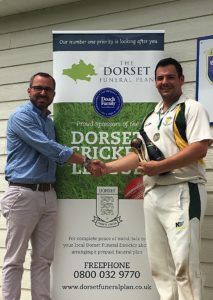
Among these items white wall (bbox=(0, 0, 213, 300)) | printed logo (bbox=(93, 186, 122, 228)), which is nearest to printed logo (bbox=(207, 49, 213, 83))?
white wall (bbox=(0, 0, 213, 300))

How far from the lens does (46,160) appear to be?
9.76ft

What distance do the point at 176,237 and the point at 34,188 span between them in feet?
3.40

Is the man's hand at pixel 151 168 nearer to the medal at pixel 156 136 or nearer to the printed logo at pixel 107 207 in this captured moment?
the medal at pixel 156 136

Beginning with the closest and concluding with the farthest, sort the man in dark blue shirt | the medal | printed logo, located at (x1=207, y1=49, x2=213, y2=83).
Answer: the medal → the man in dark blue shirt → printed logo, located at (x1=207, y1=49, x2=213, y2=83)

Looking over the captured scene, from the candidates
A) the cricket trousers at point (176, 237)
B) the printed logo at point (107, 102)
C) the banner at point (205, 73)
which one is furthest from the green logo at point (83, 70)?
the cricket trousers at point (176, 237)

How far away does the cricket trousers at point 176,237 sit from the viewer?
7.89 feet

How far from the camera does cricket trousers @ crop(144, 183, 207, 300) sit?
241 cm

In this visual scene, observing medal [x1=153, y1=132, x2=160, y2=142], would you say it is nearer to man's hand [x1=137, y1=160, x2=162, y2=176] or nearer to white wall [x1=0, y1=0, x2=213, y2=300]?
man's hand [x1=137, y1=160, x2=162, y2=176]

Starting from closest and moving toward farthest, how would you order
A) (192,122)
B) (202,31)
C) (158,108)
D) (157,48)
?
(192,122), (158,108), (157,48), (202,31)

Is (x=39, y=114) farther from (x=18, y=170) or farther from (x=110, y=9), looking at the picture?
(x=110, y=9)

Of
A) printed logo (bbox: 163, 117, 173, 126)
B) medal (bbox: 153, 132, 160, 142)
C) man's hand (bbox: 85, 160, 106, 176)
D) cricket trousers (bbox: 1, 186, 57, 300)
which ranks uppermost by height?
printed logo (bbox: 163, 117, 173, 126)

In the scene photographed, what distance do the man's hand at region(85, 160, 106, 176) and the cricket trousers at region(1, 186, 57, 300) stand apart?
0.33 m

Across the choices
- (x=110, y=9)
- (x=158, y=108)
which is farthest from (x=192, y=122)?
(x=110, y=9)

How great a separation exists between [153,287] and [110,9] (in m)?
2.19
